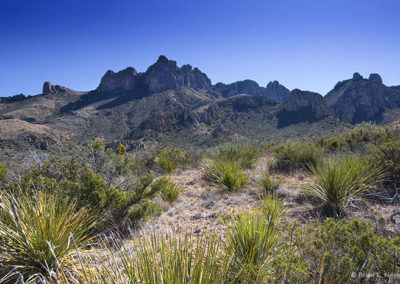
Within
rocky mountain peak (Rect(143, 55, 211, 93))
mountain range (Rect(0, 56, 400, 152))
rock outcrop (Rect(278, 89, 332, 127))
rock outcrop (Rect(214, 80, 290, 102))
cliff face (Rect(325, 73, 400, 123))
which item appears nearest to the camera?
mountain range (Rect(0, 56, 400, 152))

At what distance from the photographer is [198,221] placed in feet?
12.6

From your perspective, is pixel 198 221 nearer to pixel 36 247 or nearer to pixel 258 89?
pixel 36 247

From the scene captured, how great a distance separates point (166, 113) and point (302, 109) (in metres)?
51.7

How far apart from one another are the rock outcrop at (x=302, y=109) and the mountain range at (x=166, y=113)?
30cm

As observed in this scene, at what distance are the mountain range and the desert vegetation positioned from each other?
45.6m

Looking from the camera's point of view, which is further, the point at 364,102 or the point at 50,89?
the point at 50,89

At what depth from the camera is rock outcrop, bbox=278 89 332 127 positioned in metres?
68.5

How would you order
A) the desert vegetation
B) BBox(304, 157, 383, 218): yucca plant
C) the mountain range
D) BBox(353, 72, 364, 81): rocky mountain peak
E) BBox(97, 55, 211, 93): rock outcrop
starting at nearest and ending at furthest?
the desert vegetation → BBox(304, 157, 383, 218): yucca plant → the mountain range → BBox(353, 72, 364, 81): rocky mountain peak → BBox(97, 55, 211, 93): rock outcrop

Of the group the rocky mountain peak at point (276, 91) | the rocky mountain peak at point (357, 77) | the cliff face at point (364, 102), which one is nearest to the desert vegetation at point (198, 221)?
the cliff face at point (364, 102)

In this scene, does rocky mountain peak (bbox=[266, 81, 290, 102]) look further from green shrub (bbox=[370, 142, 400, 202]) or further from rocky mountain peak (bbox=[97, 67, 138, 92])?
green shrub (bbox=[370, 142, 400, 202])

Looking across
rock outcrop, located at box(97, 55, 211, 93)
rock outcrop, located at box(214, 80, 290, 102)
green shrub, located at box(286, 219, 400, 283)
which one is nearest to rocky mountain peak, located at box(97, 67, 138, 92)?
rock outcrop, located at box(97, 55, 211, 93)

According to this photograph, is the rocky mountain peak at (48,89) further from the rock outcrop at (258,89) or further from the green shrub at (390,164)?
the green shrub at (390,164)

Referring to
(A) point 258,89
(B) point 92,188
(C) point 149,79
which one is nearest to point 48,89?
(C) point 149,79

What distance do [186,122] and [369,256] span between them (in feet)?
240
